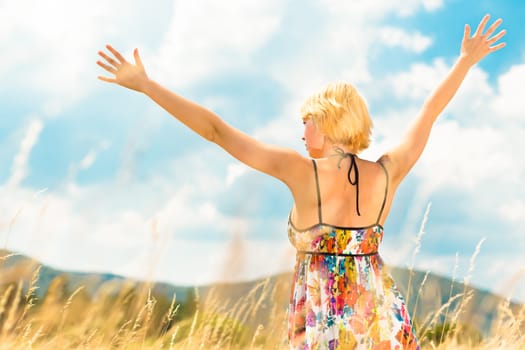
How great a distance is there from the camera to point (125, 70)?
285cm

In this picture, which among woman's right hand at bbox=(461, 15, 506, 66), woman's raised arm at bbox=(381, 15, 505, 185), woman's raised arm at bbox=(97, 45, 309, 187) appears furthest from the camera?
woman's right hand at bbox=(461, 15, 506, 66)

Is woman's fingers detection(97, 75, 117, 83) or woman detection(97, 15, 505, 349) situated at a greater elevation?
woman's fingers detection(97, 75, 117, 83)

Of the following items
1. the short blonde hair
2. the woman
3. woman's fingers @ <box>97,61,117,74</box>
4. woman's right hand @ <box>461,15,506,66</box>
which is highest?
woman's right hand @ <box>461,15,506,66</box>

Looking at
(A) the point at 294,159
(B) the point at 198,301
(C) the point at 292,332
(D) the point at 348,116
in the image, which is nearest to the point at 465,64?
(D) the point at 348,116

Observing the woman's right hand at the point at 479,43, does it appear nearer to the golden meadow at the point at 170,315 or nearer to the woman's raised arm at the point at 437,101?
the woman's raised arm at the point at 437,101

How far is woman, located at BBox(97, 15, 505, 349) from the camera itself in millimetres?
2678

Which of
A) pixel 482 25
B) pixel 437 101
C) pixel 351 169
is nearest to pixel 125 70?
pixel 351 169

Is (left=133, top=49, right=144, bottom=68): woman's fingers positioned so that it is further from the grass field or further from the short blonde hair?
the grass field

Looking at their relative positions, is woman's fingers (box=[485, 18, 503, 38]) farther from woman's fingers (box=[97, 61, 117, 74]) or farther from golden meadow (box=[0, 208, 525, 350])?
woman's fingers (box=[97, 61, 117, 74])

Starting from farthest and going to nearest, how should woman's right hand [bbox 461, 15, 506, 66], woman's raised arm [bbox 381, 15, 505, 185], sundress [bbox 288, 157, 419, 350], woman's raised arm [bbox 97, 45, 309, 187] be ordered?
woman's right hand [bbox 461, 15, 506, 66], woman's raised arm [bbox 381, 15, 505, 185], sundress [bbox 288, 157, 419, 350], woman's raised arm [bbox 97, 45, 309, 187]

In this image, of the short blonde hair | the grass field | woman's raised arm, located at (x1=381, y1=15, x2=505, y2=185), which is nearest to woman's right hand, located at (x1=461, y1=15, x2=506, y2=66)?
woman's raised arm, located at (x1=381, y1=15, x2=505, y2=185)

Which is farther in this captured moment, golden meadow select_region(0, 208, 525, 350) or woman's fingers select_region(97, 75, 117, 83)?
golden meadow select_region(0, 208, 525, 350)

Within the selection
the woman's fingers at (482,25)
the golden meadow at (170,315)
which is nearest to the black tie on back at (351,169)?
the golden meadow at (170,315)

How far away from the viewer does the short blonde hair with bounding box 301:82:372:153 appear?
2842 mm
